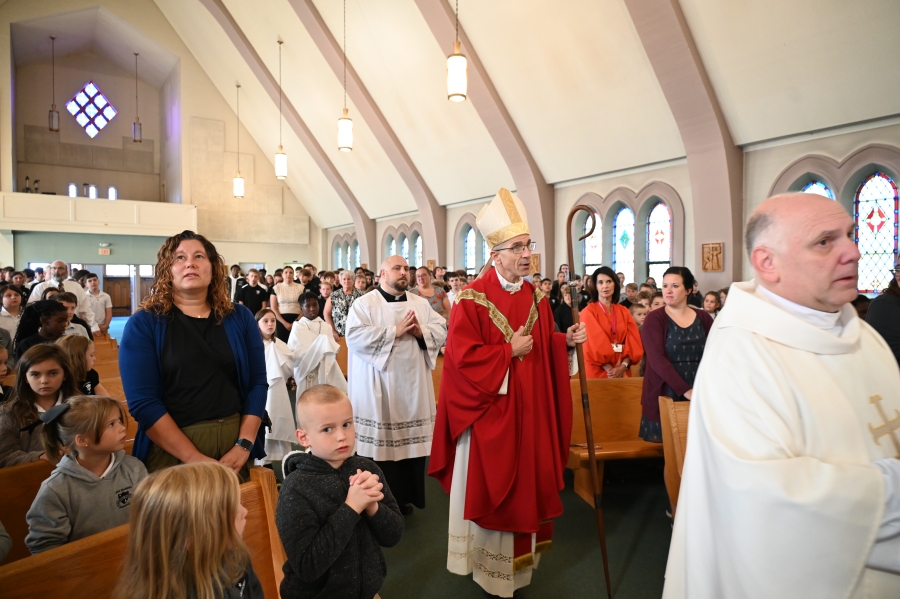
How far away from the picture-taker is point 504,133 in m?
11.1

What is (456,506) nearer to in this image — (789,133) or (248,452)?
(248,452)

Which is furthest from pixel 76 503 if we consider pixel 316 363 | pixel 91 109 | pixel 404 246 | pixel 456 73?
pixel 91 109

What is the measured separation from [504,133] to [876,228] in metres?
6.19

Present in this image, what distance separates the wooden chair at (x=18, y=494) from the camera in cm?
229

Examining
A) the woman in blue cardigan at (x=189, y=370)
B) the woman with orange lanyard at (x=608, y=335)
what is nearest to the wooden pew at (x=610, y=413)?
the woman with orange lanyard at (x=608, y=335)

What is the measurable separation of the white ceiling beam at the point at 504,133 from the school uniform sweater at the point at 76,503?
30.8ft

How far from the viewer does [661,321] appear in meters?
3.64

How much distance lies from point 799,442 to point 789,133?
833 cm

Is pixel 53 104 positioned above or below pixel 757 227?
above

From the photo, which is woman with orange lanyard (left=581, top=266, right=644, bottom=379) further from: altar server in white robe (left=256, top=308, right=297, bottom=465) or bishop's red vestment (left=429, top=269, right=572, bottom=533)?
altar server in white robe (left=256, top=308, right=297, bottom=465)

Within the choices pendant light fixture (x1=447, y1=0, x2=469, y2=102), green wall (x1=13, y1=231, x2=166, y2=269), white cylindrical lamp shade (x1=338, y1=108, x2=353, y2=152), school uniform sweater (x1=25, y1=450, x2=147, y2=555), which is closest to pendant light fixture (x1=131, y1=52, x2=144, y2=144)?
green wall (x1=13, y1=231, x2=166, y2=269)

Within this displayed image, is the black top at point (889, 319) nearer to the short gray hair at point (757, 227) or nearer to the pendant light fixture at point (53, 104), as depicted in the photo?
the short gray hair at point (757, 227)

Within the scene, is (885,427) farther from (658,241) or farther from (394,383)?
(658,241)

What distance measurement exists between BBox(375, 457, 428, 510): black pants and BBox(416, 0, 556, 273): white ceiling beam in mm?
8119
